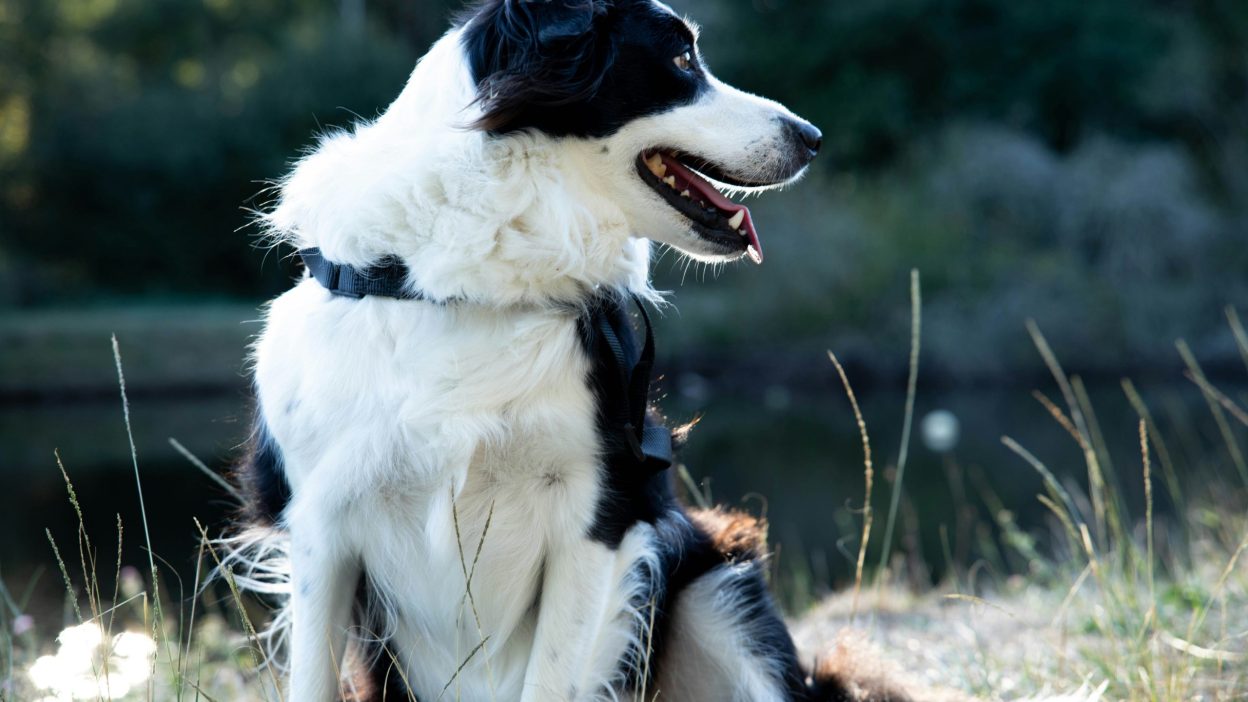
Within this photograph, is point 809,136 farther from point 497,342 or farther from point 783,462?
point 783,462

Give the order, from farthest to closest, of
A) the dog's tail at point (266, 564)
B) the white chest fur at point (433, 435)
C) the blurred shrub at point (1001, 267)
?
the blurred shrub at point (1001, 267) → the dog's tail at point (266, 564) → the white chest fur at point (433, 435)

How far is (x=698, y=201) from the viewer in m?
2.61

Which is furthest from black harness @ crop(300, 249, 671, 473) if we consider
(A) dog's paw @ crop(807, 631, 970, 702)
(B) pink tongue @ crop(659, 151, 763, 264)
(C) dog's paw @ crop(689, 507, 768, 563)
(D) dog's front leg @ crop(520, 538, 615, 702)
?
(A) dog's paw @ crop(807, 631, 970, 702)

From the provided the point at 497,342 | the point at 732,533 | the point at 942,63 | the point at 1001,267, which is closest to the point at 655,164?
the point at 497,342

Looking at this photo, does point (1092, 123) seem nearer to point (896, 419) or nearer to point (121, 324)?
point (896, 419)

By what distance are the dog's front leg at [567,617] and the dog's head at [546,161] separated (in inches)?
22.2

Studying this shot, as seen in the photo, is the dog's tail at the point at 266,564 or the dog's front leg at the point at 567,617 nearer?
the dog's front leg at the point at 567,617

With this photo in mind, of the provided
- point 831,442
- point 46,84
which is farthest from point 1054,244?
point 46,84

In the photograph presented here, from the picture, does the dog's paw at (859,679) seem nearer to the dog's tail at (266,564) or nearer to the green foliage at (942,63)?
the dog's tail at (266,564)

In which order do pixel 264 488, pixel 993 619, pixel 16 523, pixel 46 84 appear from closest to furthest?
1. pixel 264 488
2. pixel 993 619
3. pixel 16 523
4. pixel 46 84

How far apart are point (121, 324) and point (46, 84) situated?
8067 mm

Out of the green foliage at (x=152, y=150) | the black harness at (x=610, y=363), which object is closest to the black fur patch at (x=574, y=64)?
the black harness at (x=610, y=363)

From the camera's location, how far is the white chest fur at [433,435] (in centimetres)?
236

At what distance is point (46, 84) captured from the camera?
24.7m
